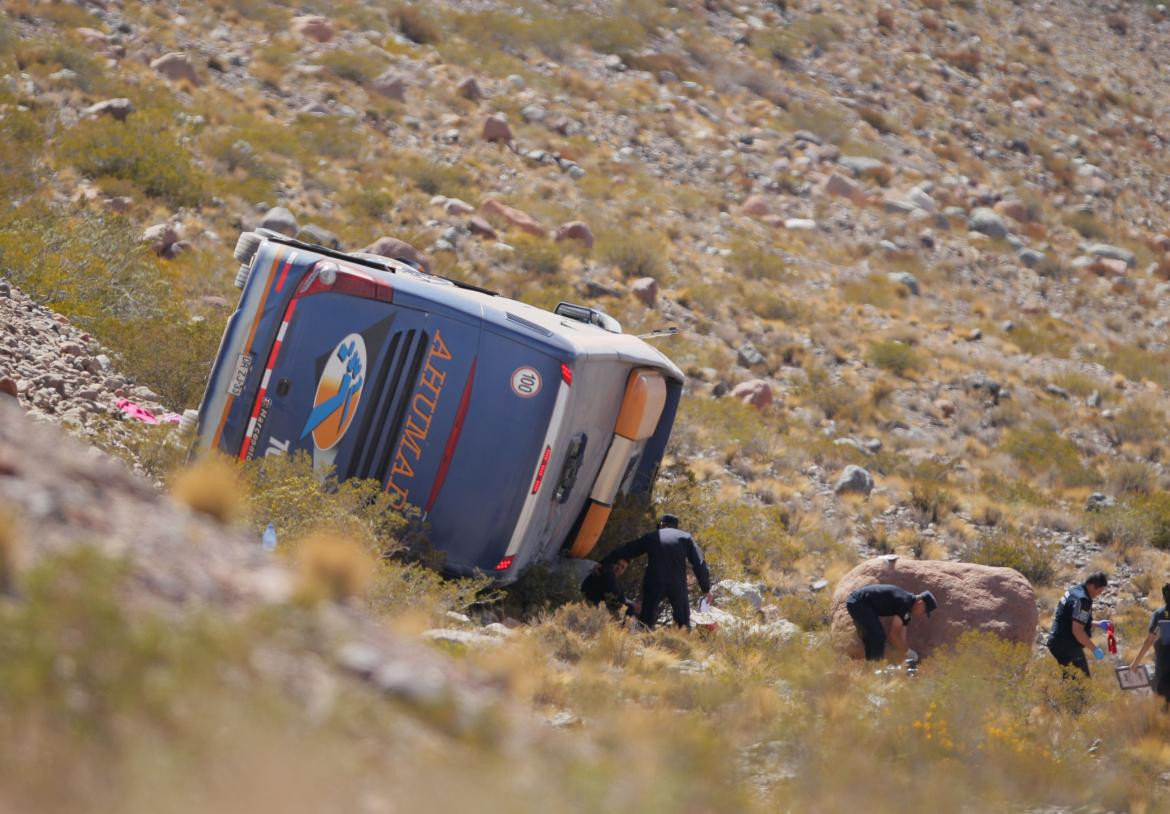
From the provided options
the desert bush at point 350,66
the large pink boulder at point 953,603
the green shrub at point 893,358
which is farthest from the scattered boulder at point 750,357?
the desert bush at point 350,66

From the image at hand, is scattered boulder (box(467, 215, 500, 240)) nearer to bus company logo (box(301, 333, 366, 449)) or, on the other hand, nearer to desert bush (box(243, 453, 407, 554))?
bus company logo (box(301, 333, 366, 449))

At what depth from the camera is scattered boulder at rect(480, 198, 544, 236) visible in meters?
20.8

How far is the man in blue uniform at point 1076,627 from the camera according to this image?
9.65 metres

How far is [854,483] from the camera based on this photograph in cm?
1490

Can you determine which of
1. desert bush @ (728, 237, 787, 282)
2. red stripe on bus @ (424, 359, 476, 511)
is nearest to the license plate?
red stripe on bus @ (424, 359, 476, 511)

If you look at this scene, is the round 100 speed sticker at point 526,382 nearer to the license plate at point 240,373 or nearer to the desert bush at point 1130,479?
the license plate at point 240,373

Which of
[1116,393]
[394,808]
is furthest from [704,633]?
[1116,393]

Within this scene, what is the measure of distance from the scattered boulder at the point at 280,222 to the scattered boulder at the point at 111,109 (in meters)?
3.45

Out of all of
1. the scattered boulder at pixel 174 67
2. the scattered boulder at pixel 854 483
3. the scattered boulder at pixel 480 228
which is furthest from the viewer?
the scattered boulder at pixel 174 67

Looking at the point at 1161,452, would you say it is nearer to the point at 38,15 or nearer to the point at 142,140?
the point at 142,140

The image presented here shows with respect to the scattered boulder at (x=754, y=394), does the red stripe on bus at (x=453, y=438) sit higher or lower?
higher

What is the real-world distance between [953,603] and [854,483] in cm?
539

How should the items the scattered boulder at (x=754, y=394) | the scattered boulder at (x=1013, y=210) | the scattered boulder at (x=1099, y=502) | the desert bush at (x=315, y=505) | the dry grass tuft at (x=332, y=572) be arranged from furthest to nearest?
the scattered boulder at (x=1013, y=210)
the scattered boulder at (x=754, y=394)
the scattered boulder at (x=1099, y=502)
the desert bush at (x=315, y=505)
the dry grass tuft at (x=332, y=572)

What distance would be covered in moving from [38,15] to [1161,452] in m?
21.2
